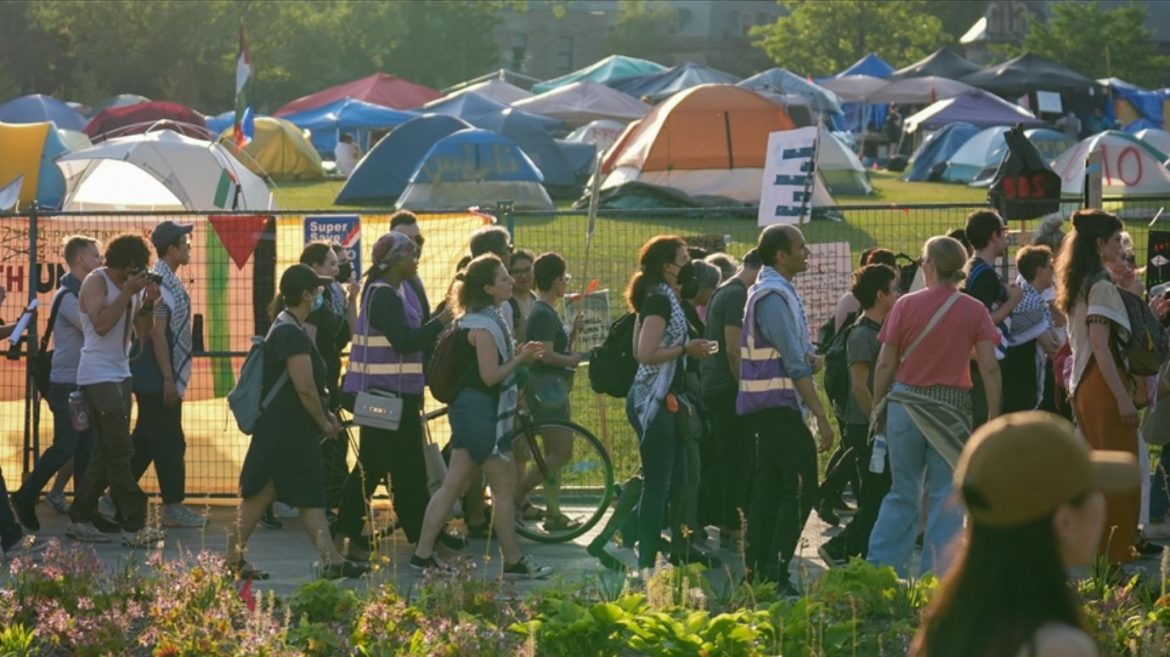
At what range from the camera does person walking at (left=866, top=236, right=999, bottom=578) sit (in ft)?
28.3

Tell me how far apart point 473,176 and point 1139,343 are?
1002 inches

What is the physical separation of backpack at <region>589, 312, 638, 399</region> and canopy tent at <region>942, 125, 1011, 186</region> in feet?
114

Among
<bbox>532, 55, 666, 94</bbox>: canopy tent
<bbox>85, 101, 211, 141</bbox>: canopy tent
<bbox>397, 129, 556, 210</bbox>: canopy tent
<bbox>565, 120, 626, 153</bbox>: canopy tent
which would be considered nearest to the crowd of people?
<bbox>397, 129, 556, 210</bbox>: canopy tent

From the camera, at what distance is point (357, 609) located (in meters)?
7.57

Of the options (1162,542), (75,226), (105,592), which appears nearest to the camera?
(105,592)

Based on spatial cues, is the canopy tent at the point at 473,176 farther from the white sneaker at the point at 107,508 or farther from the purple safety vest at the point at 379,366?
the purple safety vest at the point at 379,366

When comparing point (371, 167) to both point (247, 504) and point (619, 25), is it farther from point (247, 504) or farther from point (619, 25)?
point (619, 25)

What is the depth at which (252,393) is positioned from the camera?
9.28 m

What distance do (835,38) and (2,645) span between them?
7684 cm

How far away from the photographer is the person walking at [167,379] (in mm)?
10656

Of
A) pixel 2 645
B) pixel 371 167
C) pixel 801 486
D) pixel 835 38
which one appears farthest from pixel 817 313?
pixel 835 38

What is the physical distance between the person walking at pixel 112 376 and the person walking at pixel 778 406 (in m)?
3.18

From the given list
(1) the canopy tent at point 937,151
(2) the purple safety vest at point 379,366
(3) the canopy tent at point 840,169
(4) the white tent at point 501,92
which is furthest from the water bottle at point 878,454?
(4) the white tent at point 501,92

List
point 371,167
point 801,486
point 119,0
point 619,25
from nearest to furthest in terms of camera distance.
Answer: point 801,486, point 371,167, point 119,0, point 619,25
